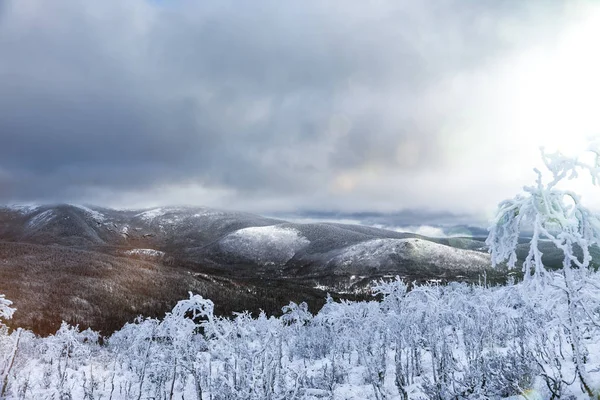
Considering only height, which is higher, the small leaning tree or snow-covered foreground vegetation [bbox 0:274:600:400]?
the small leaning tree

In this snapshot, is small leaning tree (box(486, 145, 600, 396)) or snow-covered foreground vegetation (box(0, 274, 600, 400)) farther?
snow-covered foreground vegetation (box(0, 274, 600, 400))

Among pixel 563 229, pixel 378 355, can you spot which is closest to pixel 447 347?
pixel 378 355

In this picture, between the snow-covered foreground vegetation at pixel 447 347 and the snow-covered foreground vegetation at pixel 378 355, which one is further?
the snow-covered foreground vegetation at pixel 378 355

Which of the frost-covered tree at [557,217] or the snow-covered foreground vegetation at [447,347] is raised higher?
the frost-covered tree at [557,217]

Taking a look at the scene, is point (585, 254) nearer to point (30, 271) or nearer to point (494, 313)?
point (494, 313)

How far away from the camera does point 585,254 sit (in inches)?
292

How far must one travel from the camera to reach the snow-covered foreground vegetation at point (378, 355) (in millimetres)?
10070

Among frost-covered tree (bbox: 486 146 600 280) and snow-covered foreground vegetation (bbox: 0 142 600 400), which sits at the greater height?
frost-covered tree (bbox: 486 146 600 280)

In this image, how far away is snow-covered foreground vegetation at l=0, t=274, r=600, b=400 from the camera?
1007 cm

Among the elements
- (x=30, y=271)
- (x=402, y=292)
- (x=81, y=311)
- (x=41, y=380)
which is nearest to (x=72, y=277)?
(x=30, y=271)

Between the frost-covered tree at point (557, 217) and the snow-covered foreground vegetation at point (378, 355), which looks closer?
the frost-covered tree at point (557, 217)

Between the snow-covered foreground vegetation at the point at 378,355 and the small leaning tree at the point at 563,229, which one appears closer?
the small leaning tree at the point at 563,229

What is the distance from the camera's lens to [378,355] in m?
20.0

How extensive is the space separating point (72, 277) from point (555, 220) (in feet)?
545
